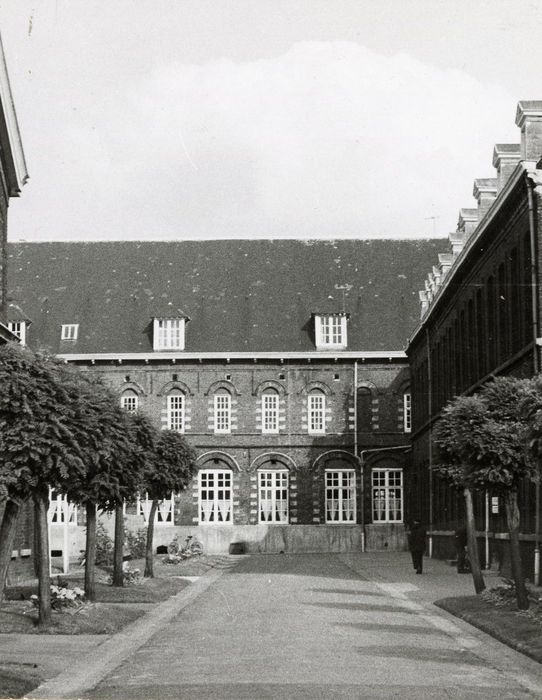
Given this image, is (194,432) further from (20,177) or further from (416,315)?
(20,177)

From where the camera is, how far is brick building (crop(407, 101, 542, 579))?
3275 centimetres

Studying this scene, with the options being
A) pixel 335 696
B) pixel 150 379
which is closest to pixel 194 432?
pixel 150 379

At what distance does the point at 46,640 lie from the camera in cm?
1973

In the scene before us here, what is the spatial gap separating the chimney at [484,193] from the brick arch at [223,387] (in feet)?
84.3

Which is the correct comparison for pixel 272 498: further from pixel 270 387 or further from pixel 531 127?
pixel 531 127

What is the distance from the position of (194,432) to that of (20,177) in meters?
34.6

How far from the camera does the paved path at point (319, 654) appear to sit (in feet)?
45.5

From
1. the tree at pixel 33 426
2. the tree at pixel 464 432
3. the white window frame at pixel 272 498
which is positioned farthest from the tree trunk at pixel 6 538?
the white window frame at pixel 272 498

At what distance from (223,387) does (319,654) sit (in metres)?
51.5

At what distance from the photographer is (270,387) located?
6838 centimetres

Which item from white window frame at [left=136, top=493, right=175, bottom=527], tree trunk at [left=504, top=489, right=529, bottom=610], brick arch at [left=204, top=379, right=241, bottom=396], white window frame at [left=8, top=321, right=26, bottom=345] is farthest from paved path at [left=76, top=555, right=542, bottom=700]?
brick arch at [left=204, top=379, right=241, bottom=396]

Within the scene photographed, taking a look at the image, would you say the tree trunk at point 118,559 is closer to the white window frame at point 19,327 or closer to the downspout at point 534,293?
the downspout at point 534,293

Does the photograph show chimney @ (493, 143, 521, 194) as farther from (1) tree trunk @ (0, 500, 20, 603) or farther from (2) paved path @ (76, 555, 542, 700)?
(1) tree trunk @ (0, 500, 20, 603)

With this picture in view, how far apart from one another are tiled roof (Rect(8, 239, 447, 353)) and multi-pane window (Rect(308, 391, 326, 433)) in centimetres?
269
